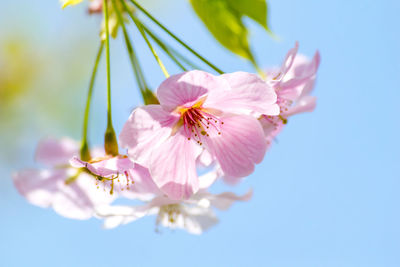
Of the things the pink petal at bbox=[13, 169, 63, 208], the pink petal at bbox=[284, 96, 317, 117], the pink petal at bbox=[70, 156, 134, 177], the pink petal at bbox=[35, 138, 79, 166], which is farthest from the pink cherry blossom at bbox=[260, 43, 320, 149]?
the pink petal at bbox=[35, 138, 79, 166]

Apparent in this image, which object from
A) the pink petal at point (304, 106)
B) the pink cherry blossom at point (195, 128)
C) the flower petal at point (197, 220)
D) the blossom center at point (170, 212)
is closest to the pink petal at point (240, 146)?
the pink cherry blossom at point (195, 128)

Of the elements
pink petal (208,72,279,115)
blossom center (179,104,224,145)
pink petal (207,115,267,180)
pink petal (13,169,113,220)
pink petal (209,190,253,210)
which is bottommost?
pink petal (209,190,253,210)

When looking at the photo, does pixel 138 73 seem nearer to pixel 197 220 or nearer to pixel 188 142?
pixel 188 142

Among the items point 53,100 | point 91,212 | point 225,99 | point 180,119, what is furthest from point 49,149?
point 53,100

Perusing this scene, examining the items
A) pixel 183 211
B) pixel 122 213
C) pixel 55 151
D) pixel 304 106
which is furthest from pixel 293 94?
pixel 55 151

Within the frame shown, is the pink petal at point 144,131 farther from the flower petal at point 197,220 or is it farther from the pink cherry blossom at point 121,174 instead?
the flower petal at point 197,220

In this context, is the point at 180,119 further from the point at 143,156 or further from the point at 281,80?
the point at 281,80

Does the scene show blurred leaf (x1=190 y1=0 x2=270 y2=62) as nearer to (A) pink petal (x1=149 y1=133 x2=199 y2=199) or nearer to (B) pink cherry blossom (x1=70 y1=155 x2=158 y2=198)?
(A) pink petal (x1=149 y1=133 x2=199 y2=199)
